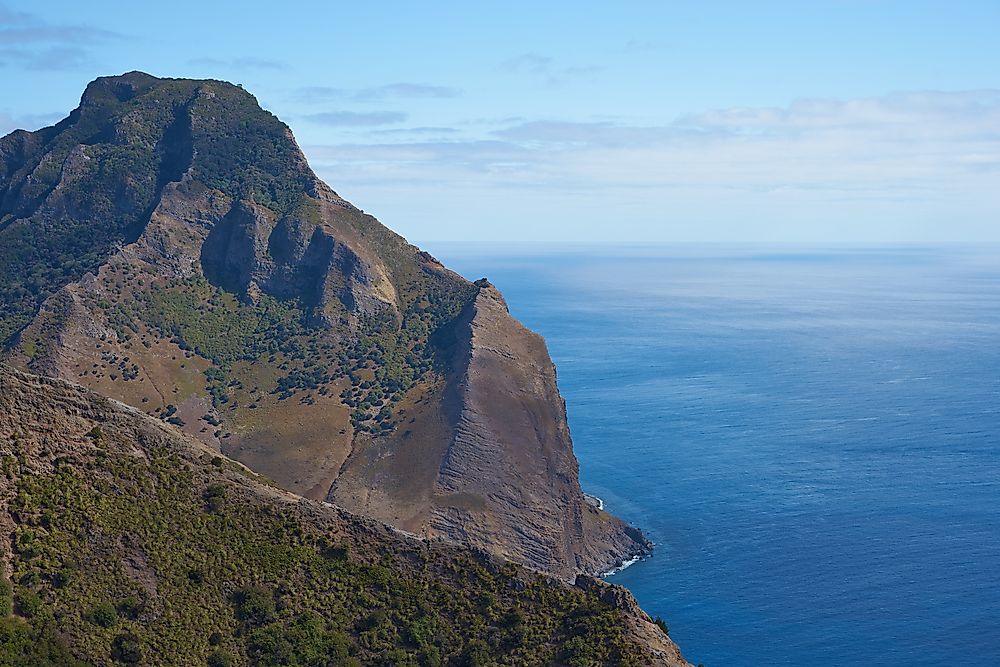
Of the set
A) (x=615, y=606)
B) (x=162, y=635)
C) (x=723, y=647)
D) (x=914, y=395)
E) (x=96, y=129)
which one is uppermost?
(x=96, y=129)

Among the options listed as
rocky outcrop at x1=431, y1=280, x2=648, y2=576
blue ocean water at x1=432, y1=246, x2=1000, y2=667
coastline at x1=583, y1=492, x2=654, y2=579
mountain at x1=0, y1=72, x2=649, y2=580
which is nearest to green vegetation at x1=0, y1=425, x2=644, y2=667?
blue ocean water at x1=432, y1=246, x2=1000, y2=667

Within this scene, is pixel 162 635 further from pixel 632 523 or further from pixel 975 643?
pixel 632 523

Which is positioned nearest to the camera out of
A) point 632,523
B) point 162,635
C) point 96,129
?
point 162,635

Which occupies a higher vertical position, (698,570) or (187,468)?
(187,468)

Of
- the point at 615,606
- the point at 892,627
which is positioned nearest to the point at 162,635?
the point at 615,606

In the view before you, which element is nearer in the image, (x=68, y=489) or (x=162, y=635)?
(x=162, y=635)

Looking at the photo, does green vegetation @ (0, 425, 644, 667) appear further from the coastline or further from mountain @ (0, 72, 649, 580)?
the coastline

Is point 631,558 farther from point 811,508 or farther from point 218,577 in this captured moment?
point 218,577
